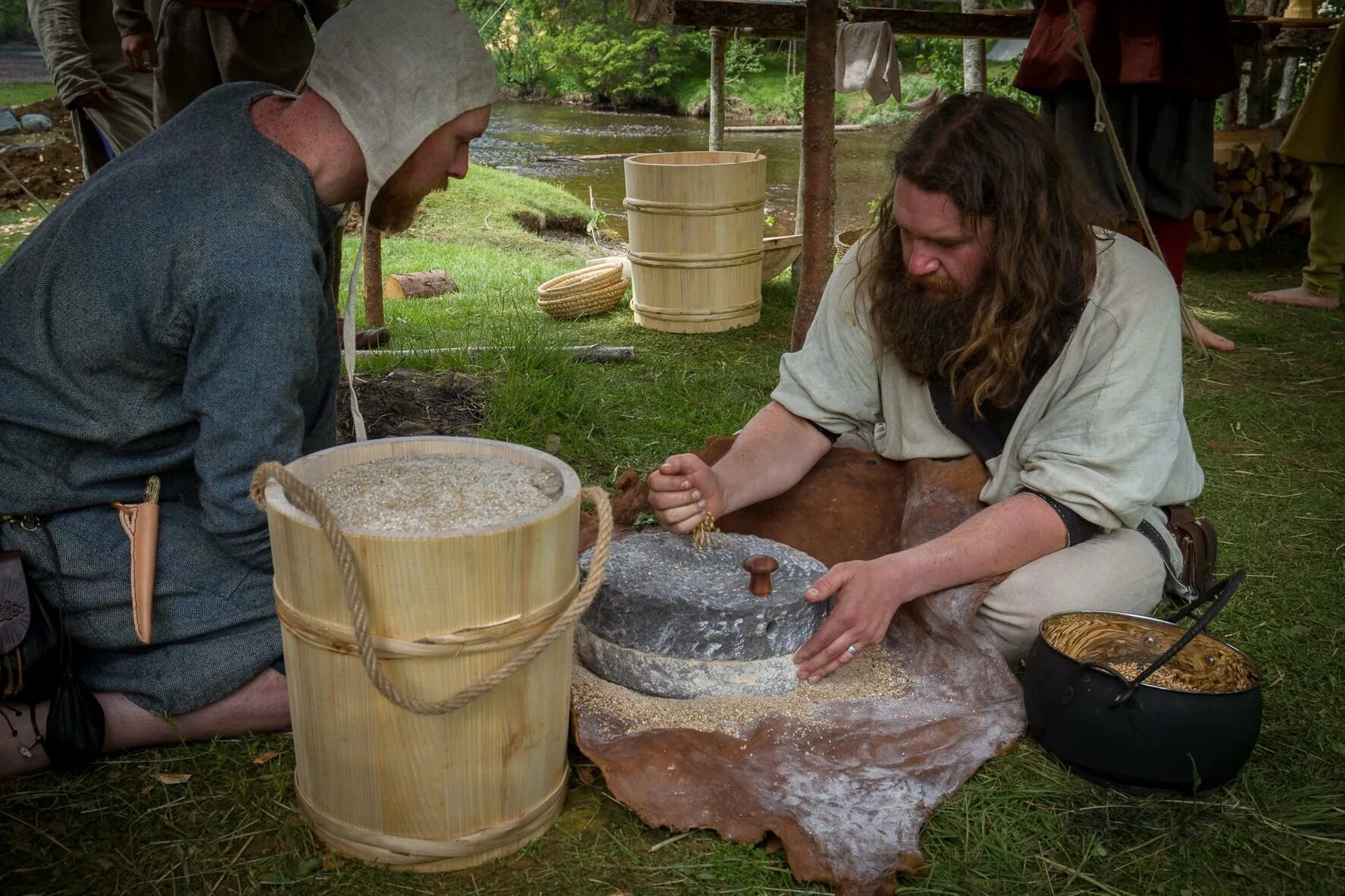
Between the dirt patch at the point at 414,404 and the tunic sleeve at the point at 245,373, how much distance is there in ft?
6.22

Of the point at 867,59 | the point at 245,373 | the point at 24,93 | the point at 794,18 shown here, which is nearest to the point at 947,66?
the point at 867,59

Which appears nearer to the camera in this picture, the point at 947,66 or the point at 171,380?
the point at 171,380

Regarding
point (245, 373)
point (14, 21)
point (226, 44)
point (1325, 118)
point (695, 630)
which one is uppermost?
point (14, 21)

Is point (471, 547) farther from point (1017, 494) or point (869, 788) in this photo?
point (1017, 494)

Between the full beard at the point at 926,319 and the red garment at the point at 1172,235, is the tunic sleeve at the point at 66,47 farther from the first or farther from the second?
the red garment at the point at 1172,235

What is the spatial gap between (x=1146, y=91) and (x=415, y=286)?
4777 millimetres

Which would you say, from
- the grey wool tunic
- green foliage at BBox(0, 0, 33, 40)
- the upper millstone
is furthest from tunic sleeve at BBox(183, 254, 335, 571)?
green foliage at BBox(0, 0, 33, 40)

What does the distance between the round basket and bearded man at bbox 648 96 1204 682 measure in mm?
3982

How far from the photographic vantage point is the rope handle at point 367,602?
1691 millimetres

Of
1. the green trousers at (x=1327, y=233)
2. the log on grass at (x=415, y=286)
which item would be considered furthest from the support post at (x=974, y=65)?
the log on grass at (x=415, y=286)

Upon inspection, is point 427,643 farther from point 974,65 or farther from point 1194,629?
point 974,65

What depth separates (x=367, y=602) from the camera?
1757 millimetres

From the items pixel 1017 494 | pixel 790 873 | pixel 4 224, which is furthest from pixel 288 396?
pixel 4 224

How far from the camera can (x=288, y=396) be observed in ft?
6.95
